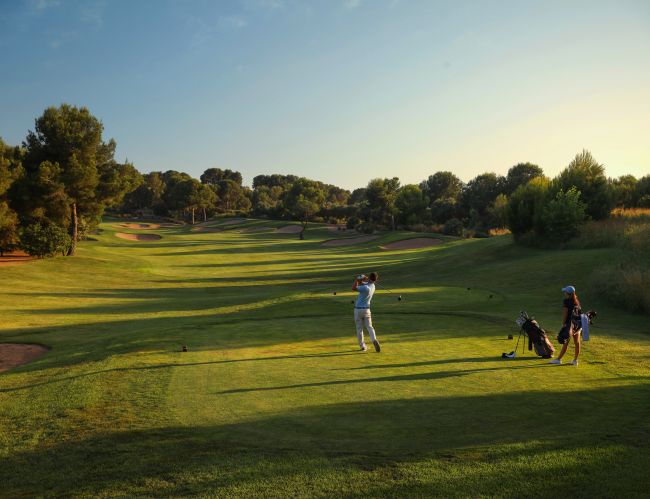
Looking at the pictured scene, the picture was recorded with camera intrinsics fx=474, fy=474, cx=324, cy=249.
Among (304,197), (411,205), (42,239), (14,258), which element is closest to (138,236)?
(304,197)

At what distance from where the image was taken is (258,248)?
69.9 metres

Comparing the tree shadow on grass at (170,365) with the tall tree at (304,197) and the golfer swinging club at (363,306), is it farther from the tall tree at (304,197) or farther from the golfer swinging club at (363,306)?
the tall tree at (304,197)

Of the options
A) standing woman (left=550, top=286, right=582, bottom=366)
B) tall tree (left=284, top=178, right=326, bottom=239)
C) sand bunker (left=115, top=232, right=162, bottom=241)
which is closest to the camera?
standing woman (left=550, top=286, right=582, bottom=366)

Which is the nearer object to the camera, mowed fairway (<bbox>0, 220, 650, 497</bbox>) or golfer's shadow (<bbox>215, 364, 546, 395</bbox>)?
mowed fairway (<bbox>0, 220, 650, 497</bbox>)

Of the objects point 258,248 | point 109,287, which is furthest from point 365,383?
point 258,248

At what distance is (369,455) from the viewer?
6.75 metres

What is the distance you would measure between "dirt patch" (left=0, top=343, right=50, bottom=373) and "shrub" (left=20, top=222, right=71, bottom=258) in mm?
29439

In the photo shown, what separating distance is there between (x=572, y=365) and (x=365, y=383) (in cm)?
554

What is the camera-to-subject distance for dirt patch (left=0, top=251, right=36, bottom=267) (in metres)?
40.8

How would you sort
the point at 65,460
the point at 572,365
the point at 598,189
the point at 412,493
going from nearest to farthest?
the point at 412,493 < the point at 65,460 < the point at 572,365 < the point at 598,189

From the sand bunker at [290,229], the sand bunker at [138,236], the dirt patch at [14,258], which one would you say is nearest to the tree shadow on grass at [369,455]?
the dirt patch at [14,258]

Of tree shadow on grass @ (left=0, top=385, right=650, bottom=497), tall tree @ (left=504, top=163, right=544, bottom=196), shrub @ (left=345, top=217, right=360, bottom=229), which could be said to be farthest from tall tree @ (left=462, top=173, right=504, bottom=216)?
tree shadow on grass @ (left=0, top=385, right=650, bottom=497)

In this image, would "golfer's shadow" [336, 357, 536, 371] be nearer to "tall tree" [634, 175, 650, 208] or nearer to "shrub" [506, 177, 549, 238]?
"shrub" [506, 177, 549, 238]

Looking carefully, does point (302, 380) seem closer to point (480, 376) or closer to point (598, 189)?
point (480, 376)
